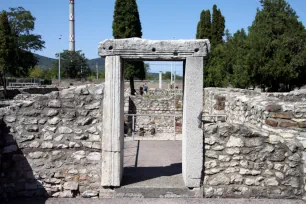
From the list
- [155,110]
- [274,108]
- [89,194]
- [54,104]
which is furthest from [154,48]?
[155,110]

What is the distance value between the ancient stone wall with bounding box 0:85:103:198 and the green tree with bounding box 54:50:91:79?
4658 cm

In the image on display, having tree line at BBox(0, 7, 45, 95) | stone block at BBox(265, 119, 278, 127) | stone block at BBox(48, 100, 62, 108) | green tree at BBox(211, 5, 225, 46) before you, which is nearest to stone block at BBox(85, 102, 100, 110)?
stone block at BBox(48, 100, 62, 108)

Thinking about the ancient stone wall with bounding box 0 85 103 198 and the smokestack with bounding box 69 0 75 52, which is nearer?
the ancient stone wall with bounding box 0 85 103 198

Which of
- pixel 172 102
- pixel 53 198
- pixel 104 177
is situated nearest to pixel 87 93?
pixel 104 177

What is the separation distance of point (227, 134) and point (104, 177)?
202cm

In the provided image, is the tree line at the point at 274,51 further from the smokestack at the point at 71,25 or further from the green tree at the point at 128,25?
the smokestack at the point at 71,25

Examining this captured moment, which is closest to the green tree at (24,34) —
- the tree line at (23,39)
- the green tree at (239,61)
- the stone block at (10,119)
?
the tree line at (23,39)

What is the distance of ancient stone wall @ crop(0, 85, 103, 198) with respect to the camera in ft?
14.9

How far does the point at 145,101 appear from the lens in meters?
17.4

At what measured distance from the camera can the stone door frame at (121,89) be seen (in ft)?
14.6

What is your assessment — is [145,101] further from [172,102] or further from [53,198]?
[53,198]

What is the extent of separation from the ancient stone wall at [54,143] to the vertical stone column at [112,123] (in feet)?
0.38

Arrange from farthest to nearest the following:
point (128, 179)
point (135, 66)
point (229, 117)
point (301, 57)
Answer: point (135, 66) < point (301, 57) < point (229, 117) < point (128, 179)

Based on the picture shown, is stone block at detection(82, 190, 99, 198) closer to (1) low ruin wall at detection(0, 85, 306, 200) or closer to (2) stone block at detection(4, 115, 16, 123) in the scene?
(1) low ruin wall at detection(0, 85, 306, 200)
